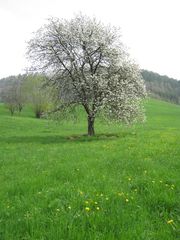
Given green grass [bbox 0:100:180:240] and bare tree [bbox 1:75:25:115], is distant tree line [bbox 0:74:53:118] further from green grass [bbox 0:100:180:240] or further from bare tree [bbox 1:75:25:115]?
green grass [bbox 0:100:180:240]

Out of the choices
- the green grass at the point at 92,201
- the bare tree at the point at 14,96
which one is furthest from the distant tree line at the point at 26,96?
the green grass at the point at 92,201

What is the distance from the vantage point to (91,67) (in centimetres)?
2906

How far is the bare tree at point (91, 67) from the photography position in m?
27.6

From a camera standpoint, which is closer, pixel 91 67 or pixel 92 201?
pixel 92 201

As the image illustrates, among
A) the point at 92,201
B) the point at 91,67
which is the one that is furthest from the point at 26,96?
the point at 92,201

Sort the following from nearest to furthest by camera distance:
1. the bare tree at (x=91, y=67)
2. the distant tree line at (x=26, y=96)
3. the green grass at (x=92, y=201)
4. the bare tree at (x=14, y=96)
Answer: the green grass at (x=92, y=201), the bare tree at (x=91, y=67), the distant tree line at (x=26, y=96), the bare tree at (x=14, y=96)

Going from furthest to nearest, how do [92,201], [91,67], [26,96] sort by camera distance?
[26,96] → [91,67] → [92,201]

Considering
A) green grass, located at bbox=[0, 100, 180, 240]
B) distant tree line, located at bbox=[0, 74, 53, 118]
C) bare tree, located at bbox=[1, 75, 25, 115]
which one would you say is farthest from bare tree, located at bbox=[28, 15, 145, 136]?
bare tree, located at bbox=[1, 75, 25, 115]

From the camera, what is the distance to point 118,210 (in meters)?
7.12

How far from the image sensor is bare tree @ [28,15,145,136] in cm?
2758

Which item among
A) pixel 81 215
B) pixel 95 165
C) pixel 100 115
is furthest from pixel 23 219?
pixel 100 115

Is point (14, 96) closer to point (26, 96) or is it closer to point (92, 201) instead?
point (26, 96)

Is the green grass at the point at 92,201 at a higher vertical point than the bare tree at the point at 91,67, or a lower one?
lower

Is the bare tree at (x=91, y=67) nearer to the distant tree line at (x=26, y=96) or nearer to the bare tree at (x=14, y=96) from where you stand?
the distant tree line at (x=26, y=96)
